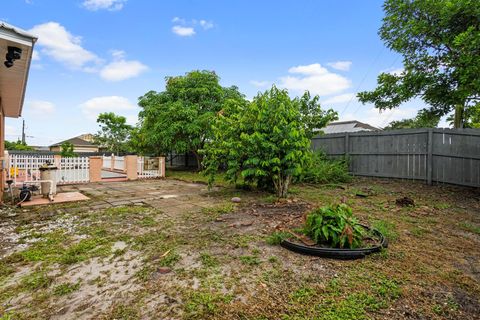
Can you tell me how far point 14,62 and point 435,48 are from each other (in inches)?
359

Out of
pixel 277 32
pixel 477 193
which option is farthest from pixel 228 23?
pixel 477 193

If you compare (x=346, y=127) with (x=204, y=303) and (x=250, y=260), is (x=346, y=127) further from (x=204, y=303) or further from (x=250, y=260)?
(x=204, y=303)

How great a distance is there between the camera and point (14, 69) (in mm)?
4391

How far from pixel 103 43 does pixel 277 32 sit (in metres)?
7.37

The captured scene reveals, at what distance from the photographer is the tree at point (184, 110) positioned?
1148 cm

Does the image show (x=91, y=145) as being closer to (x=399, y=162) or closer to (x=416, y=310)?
(x=399, y=162)

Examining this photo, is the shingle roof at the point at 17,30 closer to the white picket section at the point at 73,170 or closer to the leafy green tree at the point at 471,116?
the white picket section at the point at 73,170

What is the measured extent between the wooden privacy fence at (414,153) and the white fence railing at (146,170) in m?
7.18

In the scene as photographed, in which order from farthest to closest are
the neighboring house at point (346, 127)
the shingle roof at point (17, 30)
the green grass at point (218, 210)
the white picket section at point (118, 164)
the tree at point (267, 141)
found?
the neighboring house at point (346, 127), the white picket section at point (118, 164), the tree at point (267, 141), the green grass at point (218, 210), the shingle roof at point (17, 30)

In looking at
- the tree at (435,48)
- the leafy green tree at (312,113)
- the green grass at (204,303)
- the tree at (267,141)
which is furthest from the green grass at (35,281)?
the tree at (435,48)

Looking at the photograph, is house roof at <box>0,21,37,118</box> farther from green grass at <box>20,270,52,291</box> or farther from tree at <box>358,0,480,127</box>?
tree at <box>358,0,480,127</box>

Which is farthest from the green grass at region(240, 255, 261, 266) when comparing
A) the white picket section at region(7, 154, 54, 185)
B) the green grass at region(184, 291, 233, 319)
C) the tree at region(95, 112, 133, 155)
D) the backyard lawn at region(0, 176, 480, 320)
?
the tree at region(95, 112, 133, 155)

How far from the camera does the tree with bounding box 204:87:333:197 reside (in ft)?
17.4

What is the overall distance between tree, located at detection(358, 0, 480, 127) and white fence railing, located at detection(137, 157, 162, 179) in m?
9.54
